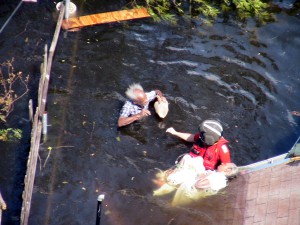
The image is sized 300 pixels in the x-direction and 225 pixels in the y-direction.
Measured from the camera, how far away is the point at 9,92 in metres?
12.7

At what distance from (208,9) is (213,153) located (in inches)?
285

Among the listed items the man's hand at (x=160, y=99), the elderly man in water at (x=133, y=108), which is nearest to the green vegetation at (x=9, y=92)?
the elderly man in water at (x=133, y=108)

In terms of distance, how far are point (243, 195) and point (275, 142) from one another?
263 cm

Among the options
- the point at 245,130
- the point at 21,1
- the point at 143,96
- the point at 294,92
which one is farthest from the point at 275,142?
the point at 21,1

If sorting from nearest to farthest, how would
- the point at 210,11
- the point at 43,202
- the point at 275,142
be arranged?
the point at 43,202 < the point at 275,142 < the point at 210,11

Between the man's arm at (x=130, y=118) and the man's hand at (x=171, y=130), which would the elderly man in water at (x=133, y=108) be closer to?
the man's arm at (x=130, y=118)

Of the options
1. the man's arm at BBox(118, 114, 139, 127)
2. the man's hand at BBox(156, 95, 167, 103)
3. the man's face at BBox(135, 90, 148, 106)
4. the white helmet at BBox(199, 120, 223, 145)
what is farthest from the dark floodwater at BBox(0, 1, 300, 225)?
the white helmet at BBox(199, 120, 223, 145)

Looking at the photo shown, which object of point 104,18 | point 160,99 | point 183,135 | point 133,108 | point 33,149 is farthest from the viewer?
point 104,18

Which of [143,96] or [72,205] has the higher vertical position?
[143,96]

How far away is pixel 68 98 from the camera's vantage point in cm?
1316

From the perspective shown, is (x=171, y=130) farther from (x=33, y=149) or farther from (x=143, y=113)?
(x=33, y=149)

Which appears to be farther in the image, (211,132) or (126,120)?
(126,120)

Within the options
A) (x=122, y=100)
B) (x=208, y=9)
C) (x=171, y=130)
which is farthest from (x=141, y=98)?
(x=208, y=9)

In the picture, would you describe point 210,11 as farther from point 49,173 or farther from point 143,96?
point 49,173
